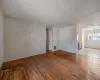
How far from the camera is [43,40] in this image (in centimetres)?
541

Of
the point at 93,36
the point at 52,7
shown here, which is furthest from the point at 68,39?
the point at 93,36

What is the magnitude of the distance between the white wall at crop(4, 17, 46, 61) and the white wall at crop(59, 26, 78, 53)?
92.1 inches

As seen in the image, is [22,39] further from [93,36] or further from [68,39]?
[93,36]

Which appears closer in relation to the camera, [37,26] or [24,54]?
[24,54]

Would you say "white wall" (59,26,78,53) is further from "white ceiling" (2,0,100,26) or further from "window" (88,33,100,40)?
"window" (88,33,100,40)

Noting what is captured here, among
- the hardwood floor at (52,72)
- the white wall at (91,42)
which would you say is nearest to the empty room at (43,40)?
the hardwood floor at (52,72)

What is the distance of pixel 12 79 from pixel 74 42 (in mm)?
4843

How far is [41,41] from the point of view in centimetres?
529

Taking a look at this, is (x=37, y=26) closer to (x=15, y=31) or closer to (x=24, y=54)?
(x=15, y=31)

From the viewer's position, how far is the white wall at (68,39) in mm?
5570

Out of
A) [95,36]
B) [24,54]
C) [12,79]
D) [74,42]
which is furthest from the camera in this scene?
[95,36]

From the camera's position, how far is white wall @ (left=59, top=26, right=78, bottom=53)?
5570 millimetres

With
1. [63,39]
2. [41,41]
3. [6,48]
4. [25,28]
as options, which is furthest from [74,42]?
[6,48]

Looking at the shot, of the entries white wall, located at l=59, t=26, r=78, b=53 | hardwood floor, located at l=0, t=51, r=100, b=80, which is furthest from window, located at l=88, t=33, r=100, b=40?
hardwood floor, located at l=0, t=51, r=100, b=80
